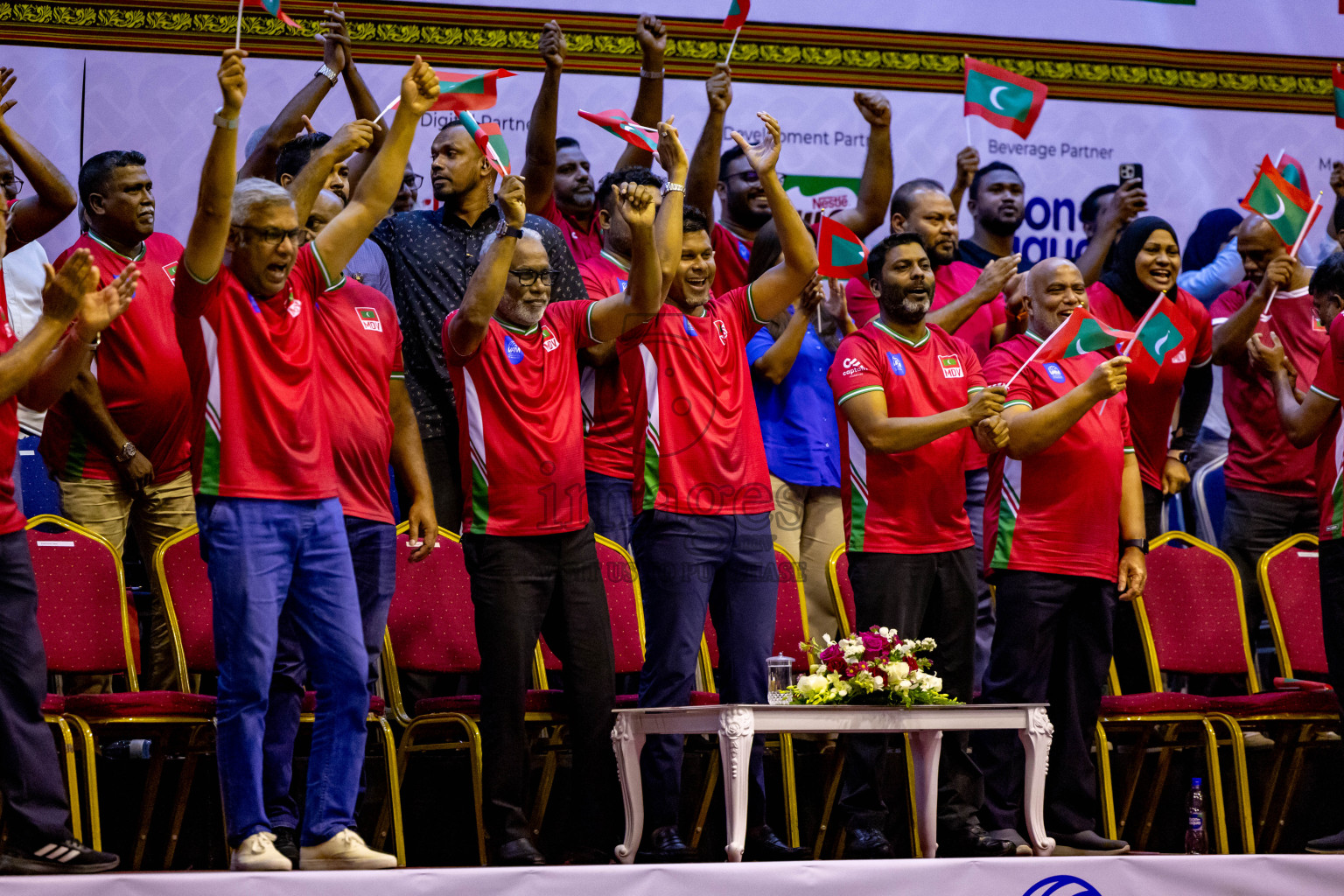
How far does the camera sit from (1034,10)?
7.32 meters

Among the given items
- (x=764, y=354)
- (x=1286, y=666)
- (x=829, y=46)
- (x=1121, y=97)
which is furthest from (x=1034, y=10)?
(x=1286, y=666)

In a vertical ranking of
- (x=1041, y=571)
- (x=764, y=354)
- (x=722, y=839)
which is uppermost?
(x=764, y=354)

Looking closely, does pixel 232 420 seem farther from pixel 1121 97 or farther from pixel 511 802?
pixel 1121 97

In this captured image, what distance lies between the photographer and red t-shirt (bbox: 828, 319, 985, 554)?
4.92 meters

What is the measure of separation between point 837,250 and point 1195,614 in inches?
72.9

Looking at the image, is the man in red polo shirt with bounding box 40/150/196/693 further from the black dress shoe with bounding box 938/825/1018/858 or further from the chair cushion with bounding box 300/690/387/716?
the black dress shoe with bounding box 938/825/1018/858

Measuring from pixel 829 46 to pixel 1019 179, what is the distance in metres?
1.10

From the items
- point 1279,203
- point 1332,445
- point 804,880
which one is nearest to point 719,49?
point 1279,203

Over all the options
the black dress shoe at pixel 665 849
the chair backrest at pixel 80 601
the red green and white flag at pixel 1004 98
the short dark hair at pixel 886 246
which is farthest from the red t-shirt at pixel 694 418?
the red green and white flag at pixel 1004 98

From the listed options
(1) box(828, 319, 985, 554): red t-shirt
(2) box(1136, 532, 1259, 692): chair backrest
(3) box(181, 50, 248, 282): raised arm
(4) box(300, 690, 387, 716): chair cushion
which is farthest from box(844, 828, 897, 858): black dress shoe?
(3) box(181, 50, 248, 282): raised arm

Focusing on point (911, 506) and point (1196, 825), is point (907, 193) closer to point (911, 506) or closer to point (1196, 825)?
point (911, 506)

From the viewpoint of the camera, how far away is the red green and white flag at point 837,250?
557cm

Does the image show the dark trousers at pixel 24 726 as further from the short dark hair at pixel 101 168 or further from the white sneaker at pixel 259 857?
the short dark hair at pixel 101 168

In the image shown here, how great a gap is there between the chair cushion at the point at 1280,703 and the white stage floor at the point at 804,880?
108cm
